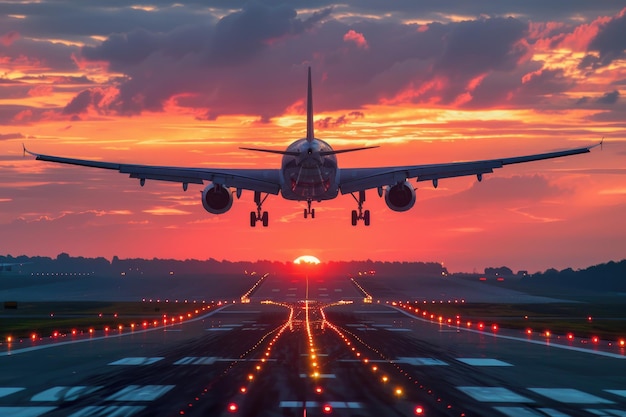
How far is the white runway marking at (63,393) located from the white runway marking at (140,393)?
127 centimetres

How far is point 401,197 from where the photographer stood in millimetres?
63188

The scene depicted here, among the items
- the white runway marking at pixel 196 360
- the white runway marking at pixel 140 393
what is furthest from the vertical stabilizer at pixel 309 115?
the white runway marking at pixel 140 393

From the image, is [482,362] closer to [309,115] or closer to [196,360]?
[196,360]

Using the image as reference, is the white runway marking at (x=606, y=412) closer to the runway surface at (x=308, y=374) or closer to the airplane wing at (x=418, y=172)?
the runway surface at (x=308, y=374)

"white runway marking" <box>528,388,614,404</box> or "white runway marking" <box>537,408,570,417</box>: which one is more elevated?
"white runway marking" <box>528,388,614,404</box>

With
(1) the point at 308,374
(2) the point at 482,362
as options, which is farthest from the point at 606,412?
(2) the point at 482,362

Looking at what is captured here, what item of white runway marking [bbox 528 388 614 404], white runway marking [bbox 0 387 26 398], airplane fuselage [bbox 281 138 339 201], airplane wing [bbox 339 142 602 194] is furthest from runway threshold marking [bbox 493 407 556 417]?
airplane wing [bbox 339 142 602 194]

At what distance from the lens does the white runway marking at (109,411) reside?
88.5 feet

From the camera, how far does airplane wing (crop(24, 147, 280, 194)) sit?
202 ft

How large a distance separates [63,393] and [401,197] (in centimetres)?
3519

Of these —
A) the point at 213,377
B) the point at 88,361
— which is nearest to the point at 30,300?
the point at 88,361

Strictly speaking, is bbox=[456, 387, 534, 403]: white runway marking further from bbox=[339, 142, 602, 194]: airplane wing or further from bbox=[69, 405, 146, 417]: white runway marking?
bbox=[339, 142, 602, 194]: airplane wing

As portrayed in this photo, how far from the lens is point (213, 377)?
123 feet

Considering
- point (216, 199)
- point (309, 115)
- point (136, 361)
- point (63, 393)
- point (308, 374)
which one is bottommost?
point (63, 393)
